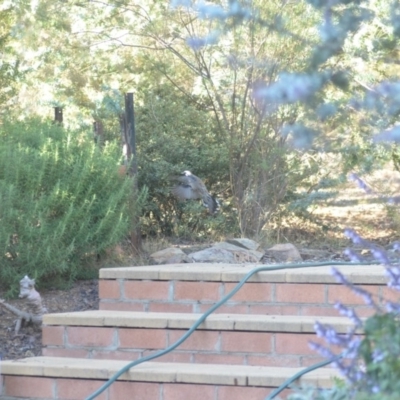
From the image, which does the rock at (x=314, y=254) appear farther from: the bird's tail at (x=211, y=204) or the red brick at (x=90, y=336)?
the red brick at (x=90, y=336)

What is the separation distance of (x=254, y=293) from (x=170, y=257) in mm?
2269

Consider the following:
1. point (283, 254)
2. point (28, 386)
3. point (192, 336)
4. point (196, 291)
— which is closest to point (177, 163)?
point (283, 254)

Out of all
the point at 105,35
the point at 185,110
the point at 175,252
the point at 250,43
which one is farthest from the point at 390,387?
the point at 105,35

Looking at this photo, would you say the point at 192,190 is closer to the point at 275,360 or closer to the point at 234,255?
the point at 234,255

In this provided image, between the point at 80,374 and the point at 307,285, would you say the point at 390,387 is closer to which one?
the point at 80,374

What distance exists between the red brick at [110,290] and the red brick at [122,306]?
0.04 m

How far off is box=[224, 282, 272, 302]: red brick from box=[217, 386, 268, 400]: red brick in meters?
0.90

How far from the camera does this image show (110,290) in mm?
4789

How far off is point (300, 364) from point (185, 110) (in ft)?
21.5

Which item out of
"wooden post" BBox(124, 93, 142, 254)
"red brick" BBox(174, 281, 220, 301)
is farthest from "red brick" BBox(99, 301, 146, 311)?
"wooden post" BBox(124, 93, 142, 254)

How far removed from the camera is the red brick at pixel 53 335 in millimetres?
4391

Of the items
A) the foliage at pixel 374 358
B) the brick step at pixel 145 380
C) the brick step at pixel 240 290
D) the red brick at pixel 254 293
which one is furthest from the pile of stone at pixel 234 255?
the foliage at pixel 374 358

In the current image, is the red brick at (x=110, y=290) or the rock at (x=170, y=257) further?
the rock at (x=170, y=257)

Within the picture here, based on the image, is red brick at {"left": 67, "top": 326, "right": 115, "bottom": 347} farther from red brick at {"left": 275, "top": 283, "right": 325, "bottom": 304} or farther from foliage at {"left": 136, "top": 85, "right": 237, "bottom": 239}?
foliage at {"left": 136, "top": 85, "right": 237, "bottom": 239}
